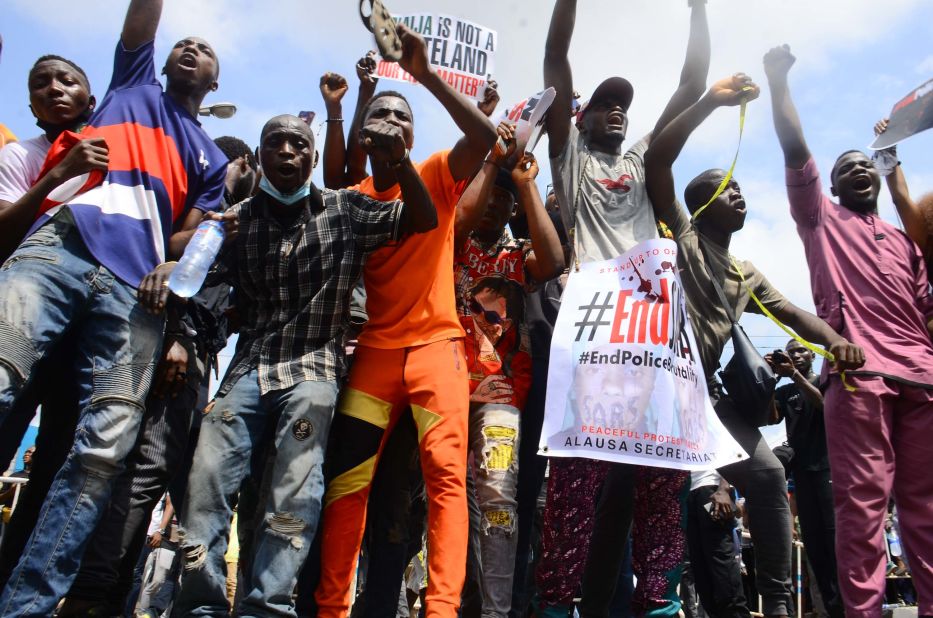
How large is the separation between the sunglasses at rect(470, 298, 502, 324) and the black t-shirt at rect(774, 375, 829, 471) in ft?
8.90

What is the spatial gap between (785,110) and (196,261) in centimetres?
321

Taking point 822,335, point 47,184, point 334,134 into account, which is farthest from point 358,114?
point 822,335

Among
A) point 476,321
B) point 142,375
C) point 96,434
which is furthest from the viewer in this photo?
point 476,321

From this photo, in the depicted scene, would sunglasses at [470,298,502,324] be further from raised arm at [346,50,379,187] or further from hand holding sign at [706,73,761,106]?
hand holding sign at [706,73,761,106]

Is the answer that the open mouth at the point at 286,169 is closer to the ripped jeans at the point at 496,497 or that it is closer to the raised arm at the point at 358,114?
the raised arm at the point at 358,114

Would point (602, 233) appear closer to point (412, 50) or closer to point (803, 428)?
point (412, 50)

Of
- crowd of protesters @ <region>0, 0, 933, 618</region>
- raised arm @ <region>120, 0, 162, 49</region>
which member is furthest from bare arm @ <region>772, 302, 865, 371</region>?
raised arm @ <region>120, 0, 162, 49</region>

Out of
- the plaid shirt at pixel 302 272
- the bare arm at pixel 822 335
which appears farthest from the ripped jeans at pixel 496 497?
the bare arm at pixel 822 335

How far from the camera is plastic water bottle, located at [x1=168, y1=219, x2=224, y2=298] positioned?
3.09m

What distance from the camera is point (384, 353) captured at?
3.32m

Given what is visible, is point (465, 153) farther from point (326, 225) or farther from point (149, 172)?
point (149, 172)

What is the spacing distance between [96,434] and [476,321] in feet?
5.92

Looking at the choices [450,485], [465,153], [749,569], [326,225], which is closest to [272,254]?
[326,225]

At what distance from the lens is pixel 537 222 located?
3773mm
